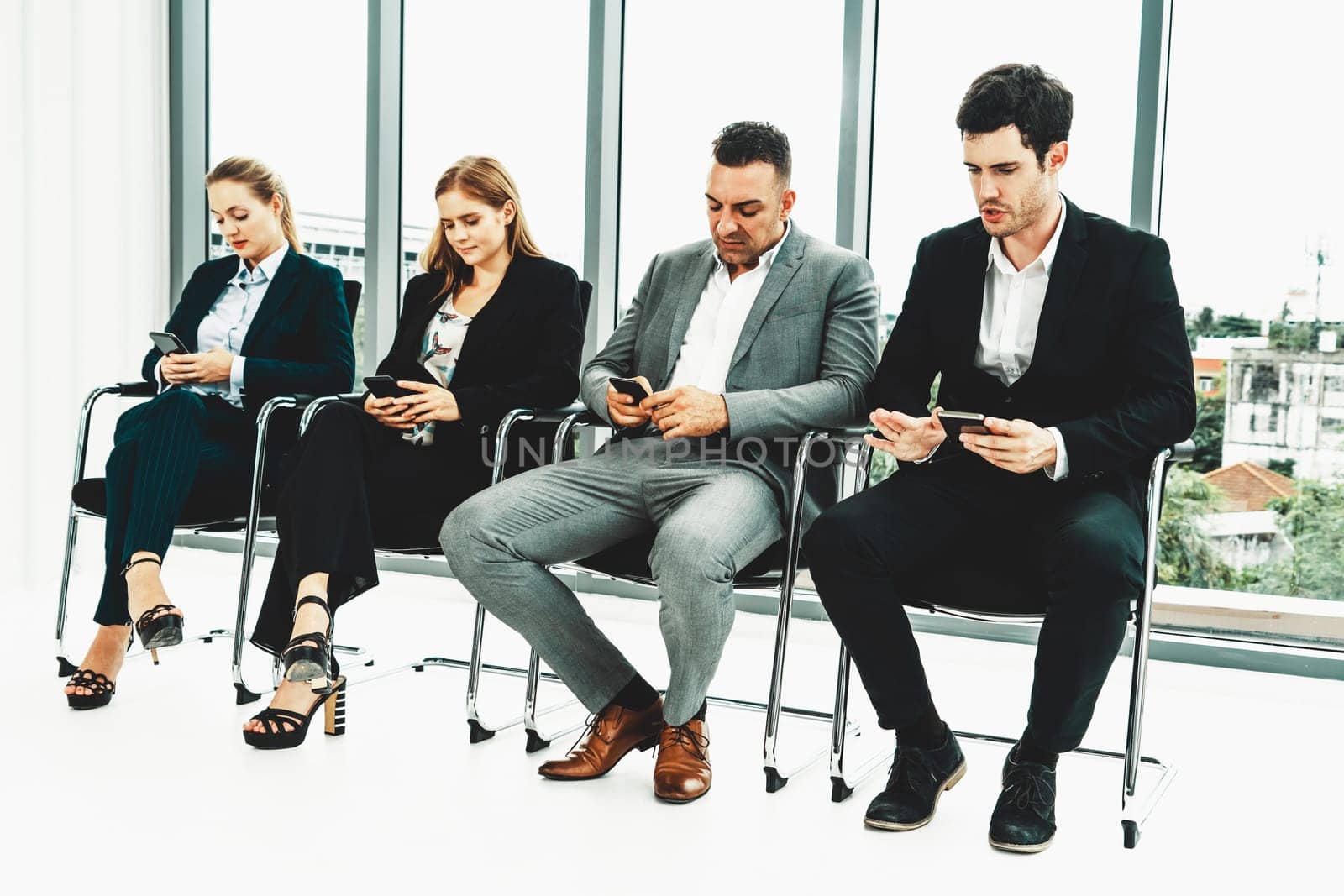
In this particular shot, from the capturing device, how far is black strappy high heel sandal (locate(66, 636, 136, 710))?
104 inches

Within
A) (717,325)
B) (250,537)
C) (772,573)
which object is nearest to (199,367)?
(250,537)

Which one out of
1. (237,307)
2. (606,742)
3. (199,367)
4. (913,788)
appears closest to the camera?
(913,788)

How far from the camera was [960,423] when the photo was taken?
6.80 feet

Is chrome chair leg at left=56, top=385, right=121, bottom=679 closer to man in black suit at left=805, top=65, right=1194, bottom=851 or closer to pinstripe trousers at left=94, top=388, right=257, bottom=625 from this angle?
pinstripe trousers at left=94, top=388, right=257, bottom=625

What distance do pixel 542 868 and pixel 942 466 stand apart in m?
1.00

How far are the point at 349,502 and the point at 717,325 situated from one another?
825 millimetres

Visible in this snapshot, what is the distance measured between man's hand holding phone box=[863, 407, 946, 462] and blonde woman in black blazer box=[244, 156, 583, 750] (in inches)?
33.0

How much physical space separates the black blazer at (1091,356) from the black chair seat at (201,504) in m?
1.49

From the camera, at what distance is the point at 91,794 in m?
2.14

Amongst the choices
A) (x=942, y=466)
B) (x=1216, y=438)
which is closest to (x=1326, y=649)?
(x=1216, y=438)

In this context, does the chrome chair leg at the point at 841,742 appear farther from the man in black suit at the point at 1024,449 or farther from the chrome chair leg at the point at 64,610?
the chrome chair leg at the point at 64,610

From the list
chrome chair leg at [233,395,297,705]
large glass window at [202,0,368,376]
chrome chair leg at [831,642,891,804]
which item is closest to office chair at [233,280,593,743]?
chrome chair leg at [233,395,297,705]

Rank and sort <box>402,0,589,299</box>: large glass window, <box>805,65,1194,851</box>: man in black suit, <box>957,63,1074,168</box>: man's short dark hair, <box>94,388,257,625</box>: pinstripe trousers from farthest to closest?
<box>402,0,589,299</box>: large glass window → <box>94,388,257,625</box>: pinstripe trousers → <box>957,63,1074,168</box>: man's short dark hair → <box>805,65,1194,851</box>: man in black suit

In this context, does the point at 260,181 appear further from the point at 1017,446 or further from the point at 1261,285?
the point at 1261,285
